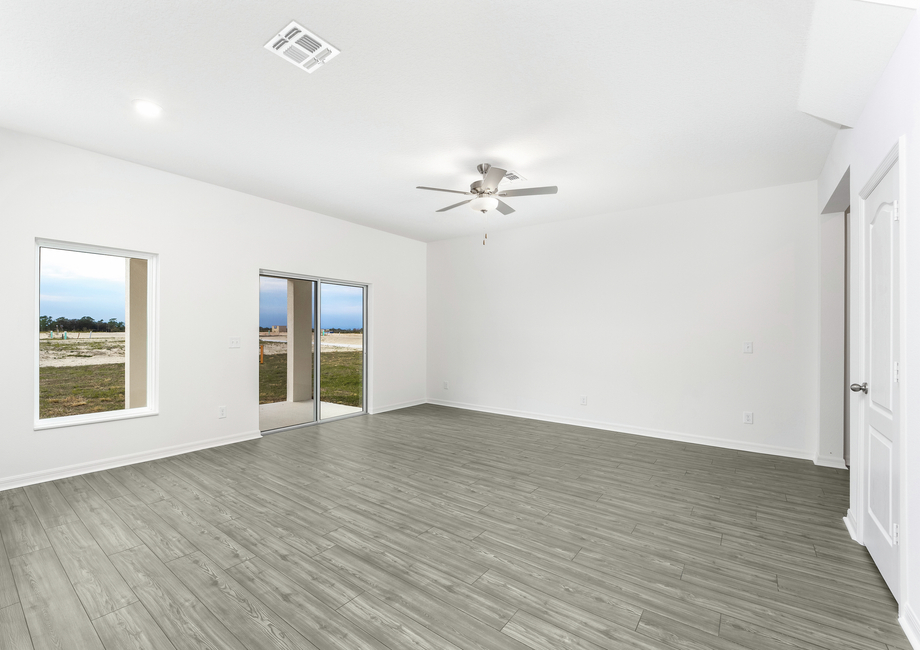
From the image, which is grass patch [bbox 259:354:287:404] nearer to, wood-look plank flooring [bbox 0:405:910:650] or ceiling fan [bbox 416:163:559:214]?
wood-look plank flooring [bbox 0:405:910:650]

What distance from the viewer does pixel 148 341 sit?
417 centimetres

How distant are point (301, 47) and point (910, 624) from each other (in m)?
3.95

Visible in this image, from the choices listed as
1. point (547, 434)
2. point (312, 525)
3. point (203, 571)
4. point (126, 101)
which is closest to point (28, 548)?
point (203, 571)

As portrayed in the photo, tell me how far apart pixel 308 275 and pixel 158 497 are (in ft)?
10.2

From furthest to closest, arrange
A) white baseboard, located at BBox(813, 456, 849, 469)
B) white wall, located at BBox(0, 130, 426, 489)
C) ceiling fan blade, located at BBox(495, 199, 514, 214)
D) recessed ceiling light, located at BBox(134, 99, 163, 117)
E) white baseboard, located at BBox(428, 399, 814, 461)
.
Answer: white baseboard, located at BBox(428, 399, 814, 461) < ceiling fan blade, located at BBox(495, 199, 514, 214) < white baseboard, located at BBox(813, 456, 849, 469) < white wall, located at BBox(0, 130, 426, 489) < recessed ceiling light, located at BBox(134, 99, 163, 117)

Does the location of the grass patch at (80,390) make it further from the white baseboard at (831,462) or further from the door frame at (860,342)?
the white baseboard at (831,462)

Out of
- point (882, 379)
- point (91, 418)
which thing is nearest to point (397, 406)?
point (91, 418)

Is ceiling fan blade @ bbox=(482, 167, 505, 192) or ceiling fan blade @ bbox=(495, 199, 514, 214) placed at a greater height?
ceiling fan blade @ bbox=(482, 167, 505, 192)

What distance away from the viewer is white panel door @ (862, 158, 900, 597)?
199cm

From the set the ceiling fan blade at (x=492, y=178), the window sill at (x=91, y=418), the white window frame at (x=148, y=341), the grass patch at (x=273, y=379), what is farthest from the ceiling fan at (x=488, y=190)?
the window sill at (x=91, y=418)

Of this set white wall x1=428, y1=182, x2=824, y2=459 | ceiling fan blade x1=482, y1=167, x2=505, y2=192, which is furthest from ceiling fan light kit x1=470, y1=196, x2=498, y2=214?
white wall x1=428, y1=182, x2=824, y2=459

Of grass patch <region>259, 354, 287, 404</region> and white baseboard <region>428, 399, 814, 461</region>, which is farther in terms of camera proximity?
grass patch <region>259, 354, 287, 404</region>

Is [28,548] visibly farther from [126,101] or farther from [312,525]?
[126,101]

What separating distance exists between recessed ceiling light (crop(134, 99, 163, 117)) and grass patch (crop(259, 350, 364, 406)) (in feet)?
9.73
